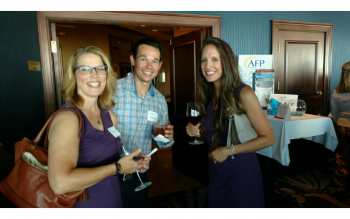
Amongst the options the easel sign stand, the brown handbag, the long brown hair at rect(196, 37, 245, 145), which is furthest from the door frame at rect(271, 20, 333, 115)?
the brown handbag

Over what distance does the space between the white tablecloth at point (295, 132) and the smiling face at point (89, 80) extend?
2024 millimetres

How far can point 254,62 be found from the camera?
3.21 meters

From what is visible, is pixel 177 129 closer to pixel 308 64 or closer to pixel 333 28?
pixel 308 64

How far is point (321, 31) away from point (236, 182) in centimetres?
360

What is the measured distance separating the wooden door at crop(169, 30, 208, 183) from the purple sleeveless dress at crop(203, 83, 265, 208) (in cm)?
179

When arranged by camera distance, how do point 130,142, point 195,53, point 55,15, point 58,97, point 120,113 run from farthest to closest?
1. point 195,53
2. point 58,97
3. point 55,15
4. point 120,113
5. point 130,142

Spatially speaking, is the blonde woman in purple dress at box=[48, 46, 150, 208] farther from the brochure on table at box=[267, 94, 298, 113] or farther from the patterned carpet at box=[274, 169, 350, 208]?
the patterned carpet at box=[274, 169, 350, 208]

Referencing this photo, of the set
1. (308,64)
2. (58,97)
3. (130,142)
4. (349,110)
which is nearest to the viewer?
(130,142)

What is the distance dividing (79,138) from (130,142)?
0.81 ft

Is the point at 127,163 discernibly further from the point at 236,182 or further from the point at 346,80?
the point at 346,80

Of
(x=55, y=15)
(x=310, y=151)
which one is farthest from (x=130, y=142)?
(x=310, y=151)

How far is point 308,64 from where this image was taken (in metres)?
3.82

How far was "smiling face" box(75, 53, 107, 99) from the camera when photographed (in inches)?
44.3

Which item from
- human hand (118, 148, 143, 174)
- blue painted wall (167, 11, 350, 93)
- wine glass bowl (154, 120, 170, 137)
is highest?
blue painted wall (167, 11, 350, 93)
